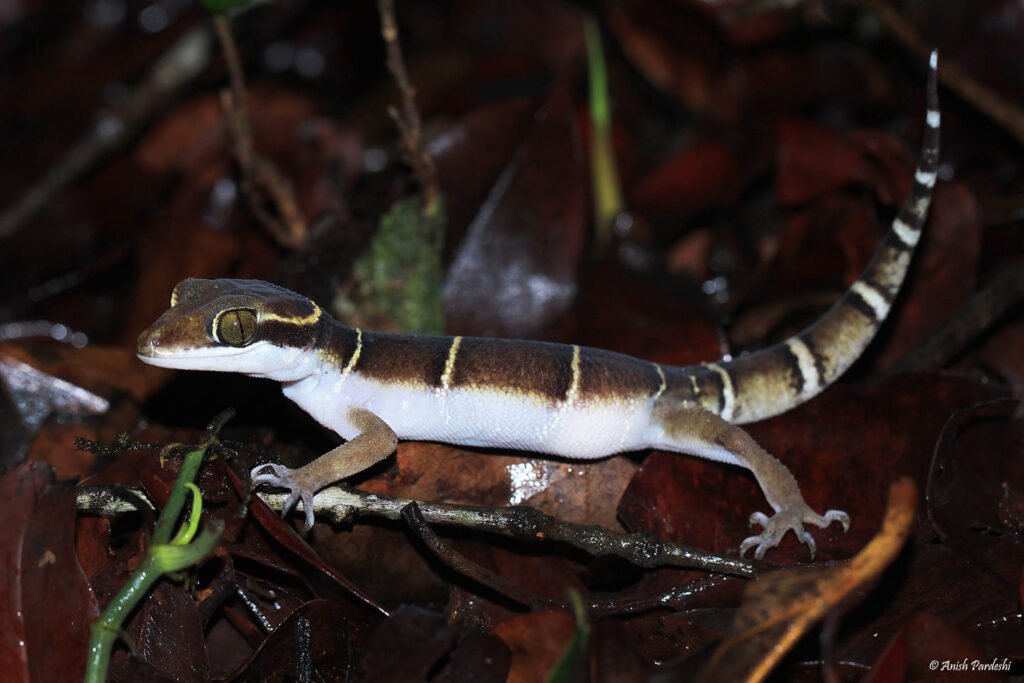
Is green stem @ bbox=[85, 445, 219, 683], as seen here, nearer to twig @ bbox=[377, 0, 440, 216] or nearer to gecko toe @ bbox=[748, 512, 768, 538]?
gecko toe @ bbox=[748, 512, 768, 538]

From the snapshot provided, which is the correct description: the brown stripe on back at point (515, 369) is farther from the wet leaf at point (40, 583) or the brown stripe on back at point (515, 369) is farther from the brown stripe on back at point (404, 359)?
the wet leaf at point (40, 583)

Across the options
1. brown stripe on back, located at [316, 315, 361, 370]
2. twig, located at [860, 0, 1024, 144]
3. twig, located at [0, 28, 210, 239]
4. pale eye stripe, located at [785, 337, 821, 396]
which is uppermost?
twig, located at [860, 0, 1024, 144]

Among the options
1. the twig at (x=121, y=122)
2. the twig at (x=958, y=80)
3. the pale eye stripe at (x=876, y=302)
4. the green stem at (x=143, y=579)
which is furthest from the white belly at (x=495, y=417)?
the twig at (x=121, y=122)

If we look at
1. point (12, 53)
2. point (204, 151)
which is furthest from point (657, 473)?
point (12, 53)

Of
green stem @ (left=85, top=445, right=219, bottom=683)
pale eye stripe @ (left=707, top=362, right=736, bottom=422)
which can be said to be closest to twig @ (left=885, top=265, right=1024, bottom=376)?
pale eye stripe @ (left=707, top=362, right=736, bottom=422)

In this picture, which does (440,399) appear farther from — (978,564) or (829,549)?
(978,564)

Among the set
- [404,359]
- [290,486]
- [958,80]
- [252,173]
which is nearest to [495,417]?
[404,359]

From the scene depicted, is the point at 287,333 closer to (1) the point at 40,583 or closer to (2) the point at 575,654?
(1) the point at 40,583
